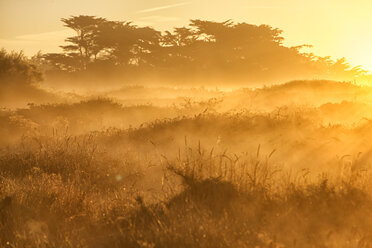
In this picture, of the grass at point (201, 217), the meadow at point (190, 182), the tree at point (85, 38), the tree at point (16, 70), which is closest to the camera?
the grass at point (201, 217)

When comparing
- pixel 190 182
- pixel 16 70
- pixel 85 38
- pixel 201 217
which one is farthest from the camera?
pixel 85 38

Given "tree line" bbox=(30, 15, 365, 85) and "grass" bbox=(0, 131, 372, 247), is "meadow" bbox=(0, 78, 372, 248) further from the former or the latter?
"tree line" bbox=(30, 15, 365, 85)

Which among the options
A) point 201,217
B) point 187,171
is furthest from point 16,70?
point 201,217

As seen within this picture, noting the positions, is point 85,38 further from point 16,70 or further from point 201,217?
point 201,217

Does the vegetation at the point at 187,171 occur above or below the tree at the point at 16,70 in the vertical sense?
below

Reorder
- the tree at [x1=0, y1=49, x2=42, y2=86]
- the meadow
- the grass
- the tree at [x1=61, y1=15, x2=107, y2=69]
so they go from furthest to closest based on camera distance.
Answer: the tree at [x1=61, y1=15, x2=107, y2=69], the tree at [x1=0, y1=49, x2=42, y2=86], the meadow, the grass

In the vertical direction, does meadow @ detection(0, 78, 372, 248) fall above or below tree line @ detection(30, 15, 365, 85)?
below

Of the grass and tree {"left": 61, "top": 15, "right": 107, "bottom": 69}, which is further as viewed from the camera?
tree {"left": 61, "top": 15, "right": 107, "bottom": 69}

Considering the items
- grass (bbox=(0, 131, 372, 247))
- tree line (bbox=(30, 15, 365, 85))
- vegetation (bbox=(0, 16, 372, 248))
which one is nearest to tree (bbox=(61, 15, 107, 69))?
tree line (bbox=(30, 15, 365, 85))

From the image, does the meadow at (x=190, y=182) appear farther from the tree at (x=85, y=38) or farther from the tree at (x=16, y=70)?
the tree at (x=85, y=38)

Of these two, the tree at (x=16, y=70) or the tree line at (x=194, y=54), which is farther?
the tree line at (x=194, y=54)

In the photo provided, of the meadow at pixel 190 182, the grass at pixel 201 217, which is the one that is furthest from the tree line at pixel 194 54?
the grass at pixel 201 217

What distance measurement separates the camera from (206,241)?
4.28m

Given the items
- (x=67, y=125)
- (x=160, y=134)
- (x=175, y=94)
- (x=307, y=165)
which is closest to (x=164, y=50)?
(x=175, y=94)
